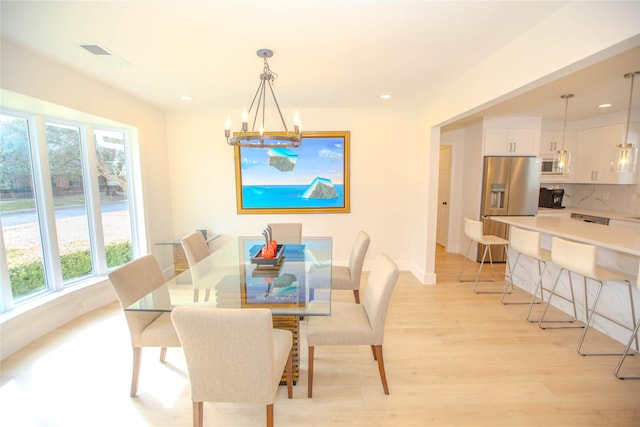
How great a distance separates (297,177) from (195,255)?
187 centimetres

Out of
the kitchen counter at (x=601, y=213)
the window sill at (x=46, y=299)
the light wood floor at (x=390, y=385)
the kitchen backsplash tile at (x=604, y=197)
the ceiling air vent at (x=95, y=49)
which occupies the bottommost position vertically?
the light wood floor at (x=390, y=385)

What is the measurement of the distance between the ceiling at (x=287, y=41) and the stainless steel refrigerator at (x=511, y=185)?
1.35 meters

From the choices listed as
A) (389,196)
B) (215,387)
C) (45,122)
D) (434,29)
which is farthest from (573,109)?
(45,122)

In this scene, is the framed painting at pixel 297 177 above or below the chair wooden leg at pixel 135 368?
above

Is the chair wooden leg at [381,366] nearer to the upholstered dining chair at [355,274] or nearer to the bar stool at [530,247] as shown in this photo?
the upholstered dining chair at [355,274]

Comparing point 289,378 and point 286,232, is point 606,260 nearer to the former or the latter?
point 289,378

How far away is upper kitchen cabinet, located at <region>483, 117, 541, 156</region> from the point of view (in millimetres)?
4395

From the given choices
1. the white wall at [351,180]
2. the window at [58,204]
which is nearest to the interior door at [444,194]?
the white wall at [351,180]

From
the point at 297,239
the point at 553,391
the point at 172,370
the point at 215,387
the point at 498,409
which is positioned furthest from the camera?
the point at 297,239

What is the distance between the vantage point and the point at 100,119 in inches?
115

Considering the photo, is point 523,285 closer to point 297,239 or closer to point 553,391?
point 553,391

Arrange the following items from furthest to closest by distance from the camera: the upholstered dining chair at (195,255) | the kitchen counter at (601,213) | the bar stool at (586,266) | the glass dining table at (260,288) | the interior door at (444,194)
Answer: the interior door at (444,194)
the kitchen counter at (601,213)
the bar stool at (586,266)
the upholstered dining chair at (195,255)
the glass dining table at (260,288)

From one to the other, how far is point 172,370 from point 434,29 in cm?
314

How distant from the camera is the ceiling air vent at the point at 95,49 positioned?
2035mm
